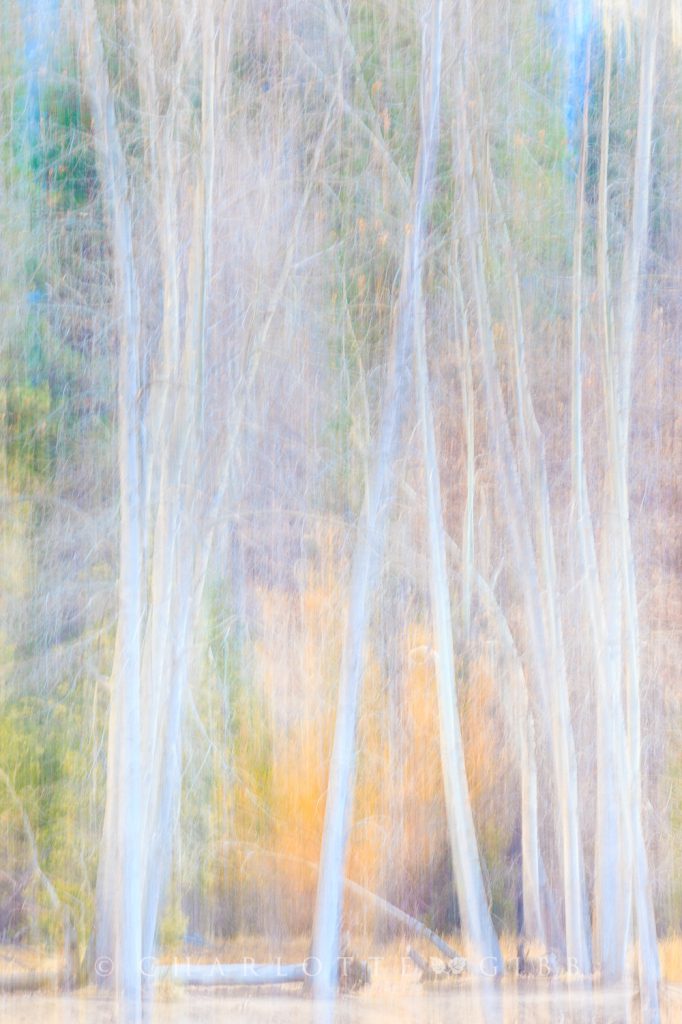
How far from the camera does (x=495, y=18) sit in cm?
308

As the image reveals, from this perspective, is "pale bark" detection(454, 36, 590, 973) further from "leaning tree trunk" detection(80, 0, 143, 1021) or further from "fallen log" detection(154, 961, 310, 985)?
"leaning tree trunk" detection(80, 0, 143, 1021)

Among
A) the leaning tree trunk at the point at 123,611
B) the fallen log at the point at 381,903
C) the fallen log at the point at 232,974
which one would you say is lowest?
the fallen log at the point at 232,974

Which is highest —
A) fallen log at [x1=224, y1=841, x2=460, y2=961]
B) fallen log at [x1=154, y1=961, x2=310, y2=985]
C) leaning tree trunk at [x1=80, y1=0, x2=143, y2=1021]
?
leaning tree trunk at [x1=80, y1=0, x2=143, y2=1021]

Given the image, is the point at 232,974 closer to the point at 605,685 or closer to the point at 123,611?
the point at 123,611

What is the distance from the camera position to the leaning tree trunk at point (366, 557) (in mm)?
2891

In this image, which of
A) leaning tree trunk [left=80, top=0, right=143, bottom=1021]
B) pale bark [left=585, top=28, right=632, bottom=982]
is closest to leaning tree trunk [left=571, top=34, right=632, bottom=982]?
pale bark [left=585, top=28, right=632, bottom=982]

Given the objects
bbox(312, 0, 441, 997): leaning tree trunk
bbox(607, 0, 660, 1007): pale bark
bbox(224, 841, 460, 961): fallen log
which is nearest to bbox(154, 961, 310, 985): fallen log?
bbox(312, 0, 441, 997): leaning tree trunk

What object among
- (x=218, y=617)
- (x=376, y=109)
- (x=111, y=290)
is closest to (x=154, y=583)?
(x=218, y=617)

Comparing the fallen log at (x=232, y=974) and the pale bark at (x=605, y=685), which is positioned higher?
the pale bark at (x=605, y=685)

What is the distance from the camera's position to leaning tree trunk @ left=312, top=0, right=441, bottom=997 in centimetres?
289

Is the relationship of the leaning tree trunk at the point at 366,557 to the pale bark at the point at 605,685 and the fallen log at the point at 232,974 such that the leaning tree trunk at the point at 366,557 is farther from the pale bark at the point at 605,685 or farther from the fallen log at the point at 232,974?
the pale bark at the point at 605,685

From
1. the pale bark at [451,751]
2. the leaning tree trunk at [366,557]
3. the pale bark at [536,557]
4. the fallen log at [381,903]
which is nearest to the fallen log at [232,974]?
the leaning tree trunk at [366,557]

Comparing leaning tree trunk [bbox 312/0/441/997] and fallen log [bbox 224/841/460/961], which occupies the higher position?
leaning tree trunk [bbox 312/0/441/997]

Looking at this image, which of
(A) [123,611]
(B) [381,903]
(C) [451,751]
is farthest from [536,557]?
(A) [123,611]
